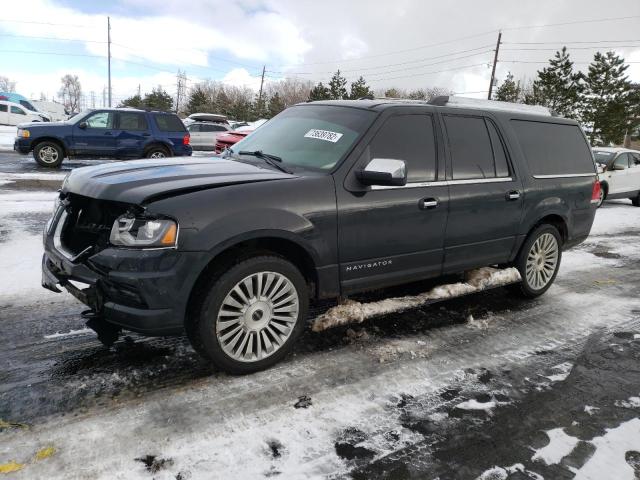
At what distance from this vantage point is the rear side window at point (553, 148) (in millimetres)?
4840

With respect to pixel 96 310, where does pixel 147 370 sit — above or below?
below

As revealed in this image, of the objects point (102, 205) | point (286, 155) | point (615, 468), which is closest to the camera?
point (615, 468)

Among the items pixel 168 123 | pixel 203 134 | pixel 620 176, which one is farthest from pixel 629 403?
pixel 203 134

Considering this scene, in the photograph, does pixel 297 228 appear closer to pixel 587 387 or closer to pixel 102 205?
pixel 102 205

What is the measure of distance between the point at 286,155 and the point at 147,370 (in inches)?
73.7

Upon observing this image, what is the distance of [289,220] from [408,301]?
1.66m

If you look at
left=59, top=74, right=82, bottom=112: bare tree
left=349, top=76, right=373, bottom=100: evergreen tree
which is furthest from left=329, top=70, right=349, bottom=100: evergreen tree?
left=59, top=74, right=82, bottom=112: bare tree

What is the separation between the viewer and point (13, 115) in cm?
3338

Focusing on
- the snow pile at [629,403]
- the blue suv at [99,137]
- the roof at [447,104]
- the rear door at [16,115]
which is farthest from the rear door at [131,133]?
the rear door at [16,115]

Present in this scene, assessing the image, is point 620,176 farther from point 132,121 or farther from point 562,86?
point 562,86

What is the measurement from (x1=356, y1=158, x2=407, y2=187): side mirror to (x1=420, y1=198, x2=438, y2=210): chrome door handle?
0.46 meters

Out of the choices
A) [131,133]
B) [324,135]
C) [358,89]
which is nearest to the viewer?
[324,135]

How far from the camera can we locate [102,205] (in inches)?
123

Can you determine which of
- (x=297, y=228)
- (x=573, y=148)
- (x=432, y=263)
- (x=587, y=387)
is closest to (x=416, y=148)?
(x=432, y=263)
